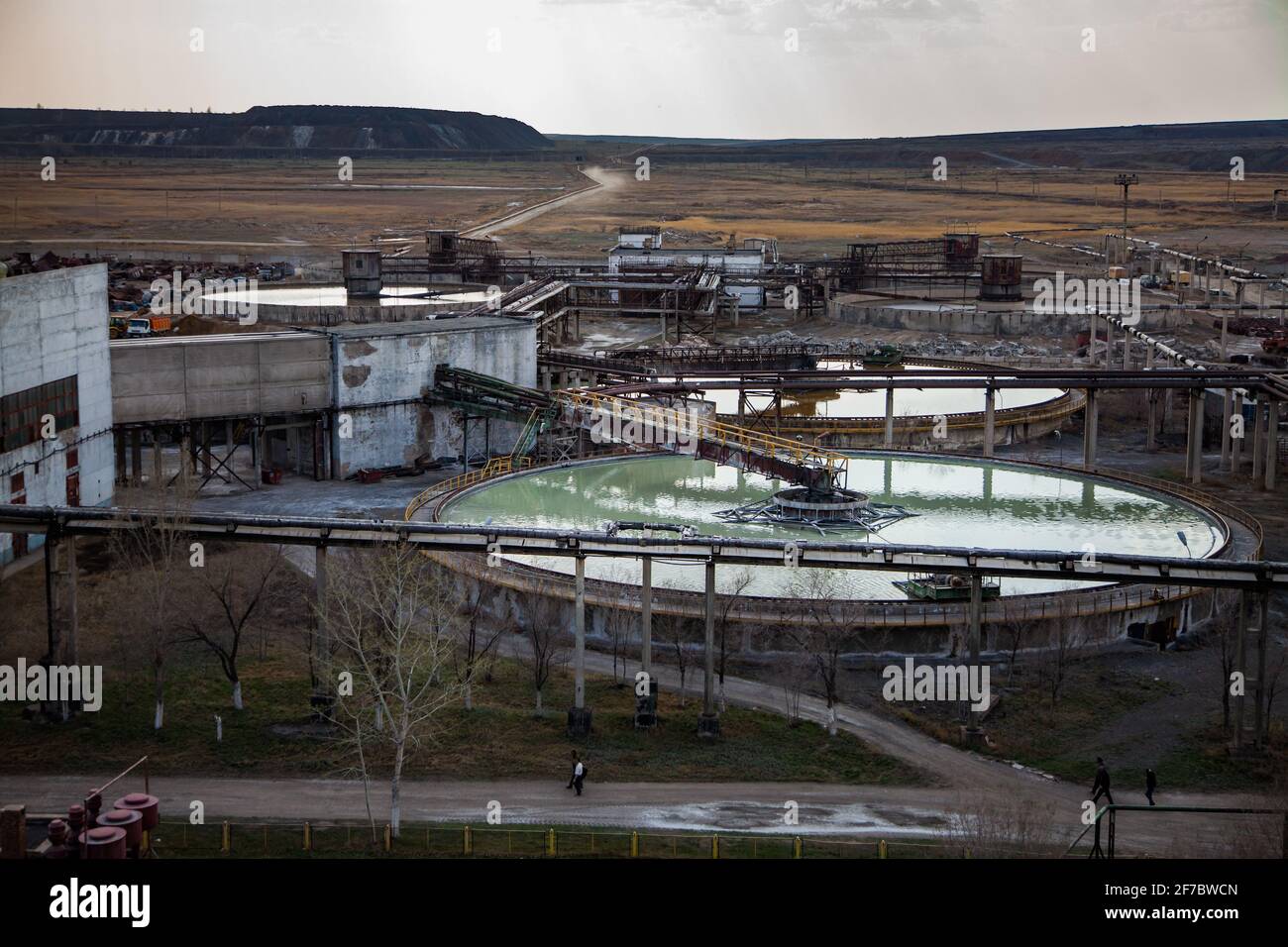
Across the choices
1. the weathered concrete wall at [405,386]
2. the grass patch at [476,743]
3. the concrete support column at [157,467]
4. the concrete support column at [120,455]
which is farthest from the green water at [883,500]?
the concrete support column at [120,455]

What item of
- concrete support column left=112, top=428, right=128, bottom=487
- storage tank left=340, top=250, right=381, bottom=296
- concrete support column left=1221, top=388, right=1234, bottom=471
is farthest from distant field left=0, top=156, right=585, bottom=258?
concrete support column left=1221, top=388, right=1234, bottom=471

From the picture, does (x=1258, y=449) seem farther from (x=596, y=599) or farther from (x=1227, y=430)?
(x=596, y=599)

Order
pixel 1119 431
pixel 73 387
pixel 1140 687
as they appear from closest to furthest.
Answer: pixel 1140 687, pixel 73 387, pixel 1119 431

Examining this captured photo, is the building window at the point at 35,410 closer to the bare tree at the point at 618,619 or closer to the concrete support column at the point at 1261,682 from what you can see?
the bare tree at the point at 618,619

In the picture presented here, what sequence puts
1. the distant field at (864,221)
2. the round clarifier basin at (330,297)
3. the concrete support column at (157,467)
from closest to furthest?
the concrete support column at (157,467) < the round clarifier basin at (330,297) < the distant field at (864,221)
